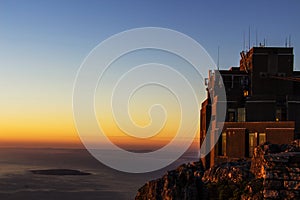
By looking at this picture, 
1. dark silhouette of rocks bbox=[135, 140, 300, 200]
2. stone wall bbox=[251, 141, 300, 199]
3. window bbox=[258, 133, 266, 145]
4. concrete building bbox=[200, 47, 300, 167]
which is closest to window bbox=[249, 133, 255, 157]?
concrete building bbox=[200, 47, 300, 167]

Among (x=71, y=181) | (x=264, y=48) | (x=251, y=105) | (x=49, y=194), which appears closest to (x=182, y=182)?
(x=251, y=105)

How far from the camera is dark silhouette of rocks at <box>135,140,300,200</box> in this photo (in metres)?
13.3

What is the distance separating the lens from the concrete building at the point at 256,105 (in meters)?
61.2

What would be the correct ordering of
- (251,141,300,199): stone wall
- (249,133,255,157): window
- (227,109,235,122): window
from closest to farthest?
(251,141,300,199): stone wall → (249,133,255,157): window → (227,109,235,122): window

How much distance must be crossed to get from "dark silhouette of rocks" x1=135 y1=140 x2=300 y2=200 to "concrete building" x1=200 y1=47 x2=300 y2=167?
2563 centimetres

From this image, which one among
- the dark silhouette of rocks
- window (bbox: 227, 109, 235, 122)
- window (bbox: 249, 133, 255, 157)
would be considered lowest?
the dark silhouette of rocks

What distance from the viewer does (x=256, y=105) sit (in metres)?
66.0

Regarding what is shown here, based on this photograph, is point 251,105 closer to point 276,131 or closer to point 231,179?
point 276,131

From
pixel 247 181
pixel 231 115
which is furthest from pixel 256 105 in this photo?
pixel 247 181

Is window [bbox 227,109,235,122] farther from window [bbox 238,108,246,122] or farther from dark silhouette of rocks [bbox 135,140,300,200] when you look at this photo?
dark silhouette of rocks [bbox 135,140,300,200]

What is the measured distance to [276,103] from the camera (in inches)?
2594

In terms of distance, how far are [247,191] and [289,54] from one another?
49.8 meters

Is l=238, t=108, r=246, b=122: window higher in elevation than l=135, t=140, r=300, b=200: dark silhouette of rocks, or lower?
higher

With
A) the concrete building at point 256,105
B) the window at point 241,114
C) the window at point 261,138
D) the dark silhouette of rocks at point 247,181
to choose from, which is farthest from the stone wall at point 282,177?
the window at point 241,114
